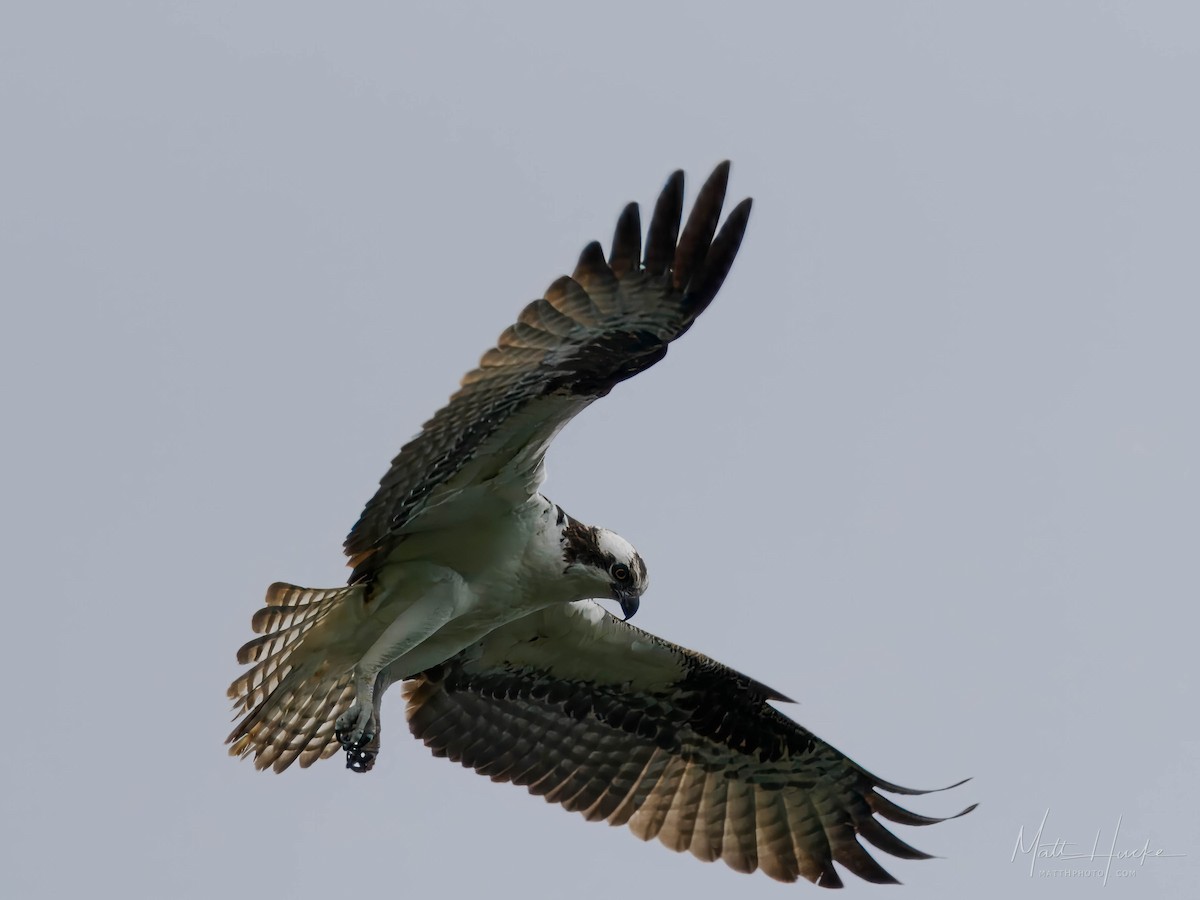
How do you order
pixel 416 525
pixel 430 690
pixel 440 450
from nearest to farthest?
pixel 440 450
pixel 416 525
pixel 430 690

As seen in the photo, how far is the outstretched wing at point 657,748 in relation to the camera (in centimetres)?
1066

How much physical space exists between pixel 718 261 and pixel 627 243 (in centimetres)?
43

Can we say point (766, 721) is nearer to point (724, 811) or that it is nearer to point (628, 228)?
point (724, 811)

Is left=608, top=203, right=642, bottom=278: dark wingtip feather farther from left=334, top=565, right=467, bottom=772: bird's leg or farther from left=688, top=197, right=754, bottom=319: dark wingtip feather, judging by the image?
left=334, top=565, right=467, bottom=772: bird's leg

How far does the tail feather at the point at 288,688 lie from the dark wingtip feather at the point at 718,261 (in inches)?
112

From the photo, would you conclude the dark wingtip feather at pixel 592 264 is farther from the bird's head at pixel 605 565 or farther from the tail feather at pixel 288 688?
the tail feather at pixel 288 688

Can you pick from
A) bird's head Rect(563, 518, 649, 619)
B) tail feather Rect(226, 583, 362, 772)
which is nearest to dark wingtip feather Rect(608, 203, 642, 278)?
bird's head Rect(563, 518, 649, 619)

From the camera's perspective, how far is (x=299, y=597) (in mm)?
9836

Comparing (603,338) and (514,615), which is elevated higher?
(603,338)

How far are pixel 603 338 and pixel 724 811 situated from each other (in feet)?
12.9

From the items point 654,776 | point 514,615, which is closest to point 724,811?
point 654,776

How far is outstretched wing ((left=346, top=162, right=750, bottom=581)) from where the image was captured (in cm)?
804

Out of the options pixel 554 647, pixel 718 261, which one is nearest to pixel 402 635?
pixel 554 647

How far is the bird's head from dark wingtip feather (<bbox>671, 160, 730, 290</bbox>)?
6.10 ft
